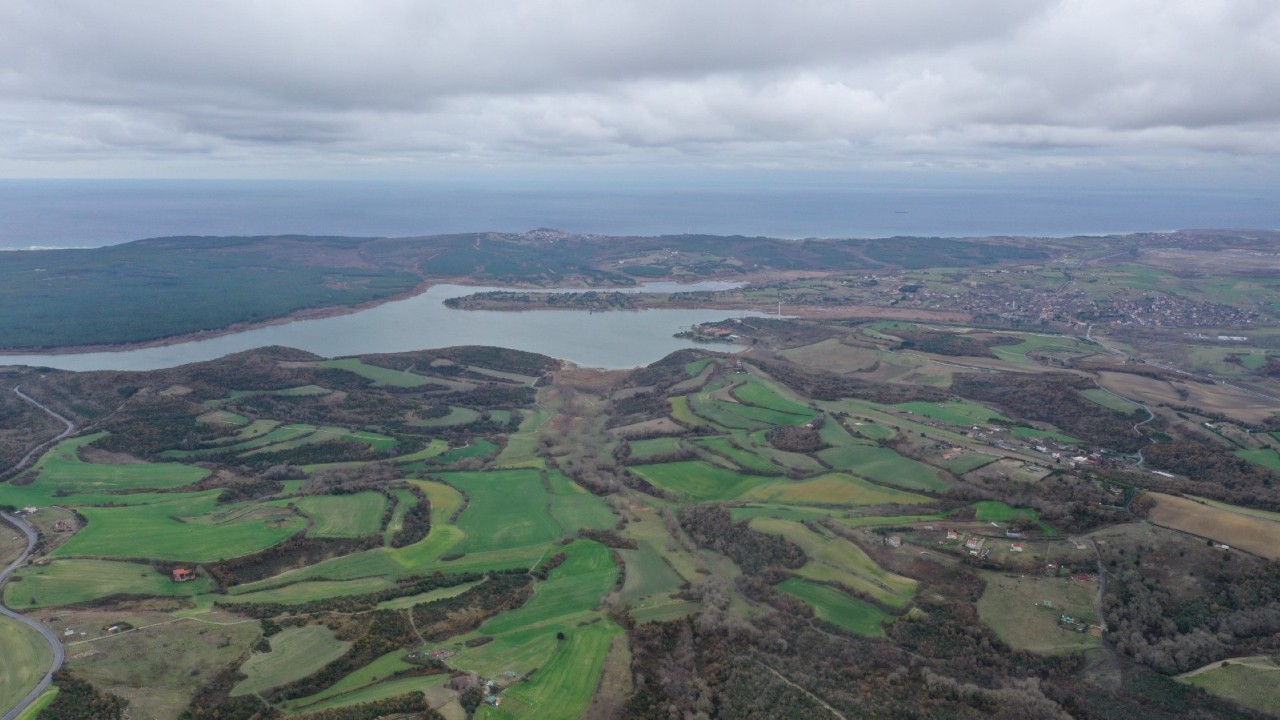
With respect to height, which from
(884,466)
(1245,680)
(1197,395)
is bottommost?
(884,466)

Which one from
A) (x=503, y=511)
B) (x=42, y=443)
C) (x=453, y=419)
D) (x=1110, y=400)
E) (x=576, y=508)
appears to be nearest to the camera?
(x=503, y=511)

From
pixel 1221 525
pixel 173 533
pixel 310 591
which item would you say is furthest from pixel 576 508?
pixel 1221 525

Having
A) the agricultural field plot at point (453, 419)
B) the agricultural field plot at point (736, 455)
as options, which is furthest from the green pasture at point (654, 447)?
the agricultural field plot at point (453, 419)

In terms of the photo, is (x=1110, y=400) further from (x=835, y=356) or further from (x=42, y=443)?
(x=42, y=443)

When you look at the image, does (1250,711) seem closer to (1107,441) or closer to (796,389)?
(1107,441)

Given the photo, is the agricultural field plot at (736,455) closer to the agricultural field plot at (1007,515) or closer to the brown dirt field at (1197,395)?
the agricultural field plot at (1007,515)

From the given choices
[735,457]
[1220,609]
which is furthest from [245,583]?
[1220,609]
